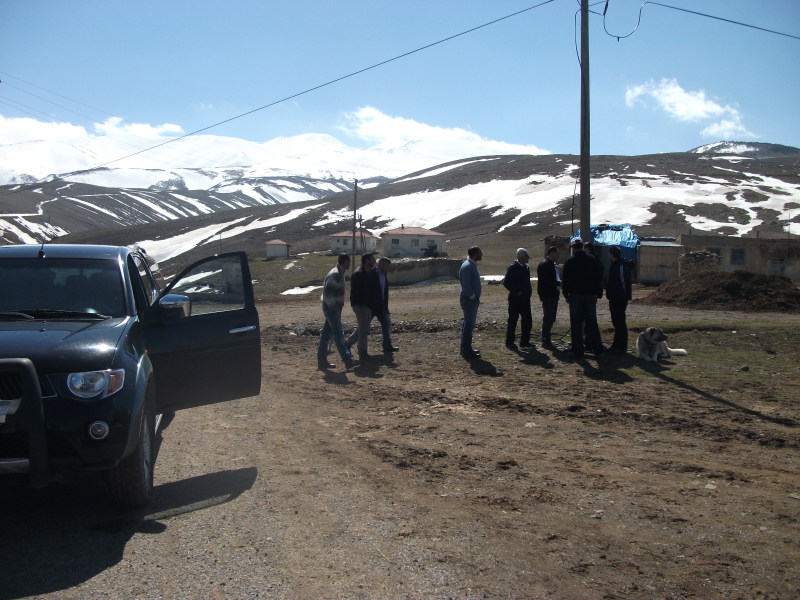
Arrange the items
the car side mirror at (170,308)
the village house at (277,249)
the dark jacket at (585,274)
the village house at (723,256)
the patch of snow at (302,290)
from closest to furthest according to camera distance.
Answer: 1. the car side mirror at (170,308)
2. the dark jacket at (585,274)
3. the village house at (723,256)
4. the patch of snow at (302,290)
5. the village house at (277,249)

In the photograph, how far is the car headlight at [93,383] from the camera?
4160 millimetres

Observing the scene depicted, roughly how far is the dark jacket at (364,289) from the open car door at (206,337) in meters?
4.79

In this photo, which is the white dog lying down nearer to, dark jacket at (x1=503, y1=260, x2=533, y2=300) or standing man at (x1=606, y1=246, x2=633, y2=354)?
standing man at (x1=606, y1=246, x2=633, y2=354)

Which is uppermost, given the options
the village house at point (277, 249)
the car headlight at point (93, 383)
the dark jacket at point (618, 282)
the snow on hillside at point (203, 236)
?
the snow on hillside at point (203, 236)

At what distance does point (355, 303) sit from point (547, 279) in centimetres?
324

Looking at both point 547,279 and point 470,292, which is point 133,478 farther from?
point 547,279

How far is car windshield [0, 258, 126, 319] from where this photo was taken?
16.8 feet

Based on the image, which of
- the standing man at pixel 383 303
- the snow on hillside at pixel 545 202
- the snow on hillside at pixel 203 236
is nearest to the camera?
the standing man at pixel 383 303

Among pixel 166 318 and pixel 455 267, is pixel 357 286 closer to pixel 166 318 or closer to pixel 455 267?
pixel 166 318

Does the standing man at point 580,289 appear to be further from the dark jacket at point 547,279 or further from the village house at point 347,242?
the village house at point 347,242

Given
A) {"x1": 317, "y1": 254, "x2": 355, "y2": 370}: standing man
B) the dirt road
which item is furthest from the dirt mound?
{"x1": 317, "y1": 254, "x2": 355, "y2": 370}: standing man

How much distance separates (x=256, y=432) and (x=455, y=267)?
102 feet

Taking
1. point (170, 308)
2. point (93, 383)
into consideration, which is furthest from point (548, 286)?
point (93, 383)

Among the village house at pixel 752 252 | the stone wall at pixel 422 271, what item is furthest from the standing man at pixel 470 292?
the village house at pixel 752 252
